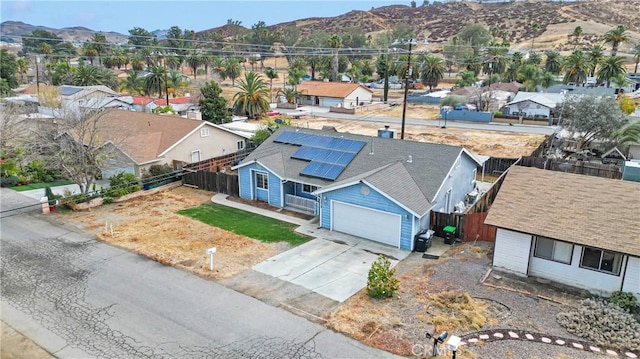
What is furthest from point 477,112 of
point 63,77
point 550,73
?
point 63,77

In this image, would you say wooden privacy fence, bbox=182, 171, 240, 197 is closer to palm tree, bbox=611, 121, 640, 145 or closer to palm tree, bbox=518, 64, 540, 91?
palm tree, bbox=611, 121, 640, 145

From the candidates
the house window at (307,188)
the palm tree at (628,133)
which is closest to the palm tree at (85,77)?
the house window at (307,188)

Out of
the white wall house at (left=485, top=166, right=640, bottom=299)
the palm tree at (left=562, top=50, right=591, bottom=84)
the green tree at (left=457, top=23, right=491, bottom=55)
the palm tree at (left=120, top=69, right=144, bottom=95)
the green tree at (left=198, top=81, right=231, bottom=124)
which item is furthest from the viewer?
the green tree at (left=457, top=23, right=491, bottom=55)

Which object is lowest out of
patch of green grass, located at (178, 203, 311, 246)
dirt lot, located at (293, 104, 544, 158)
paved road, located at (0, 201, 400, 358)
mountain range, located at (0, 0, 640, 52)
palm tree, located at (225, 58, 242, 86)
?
paved road, located at (0, 201, 400, 358)

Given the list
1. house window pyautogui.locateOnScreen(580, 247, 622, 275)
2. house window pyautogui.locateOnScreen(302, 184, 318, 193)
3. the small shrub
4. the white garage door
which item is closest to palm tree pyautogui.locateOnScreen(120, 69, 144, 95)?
the small shrub

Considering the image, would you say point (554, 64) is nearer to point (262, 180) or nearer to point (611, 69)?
point (611, 69)

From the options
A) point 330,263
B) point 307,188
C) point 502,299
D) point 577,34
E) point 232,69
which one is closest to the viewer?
point 502,299

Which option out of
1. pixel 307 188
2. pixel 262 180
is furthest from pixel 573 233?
pixel 262 180
